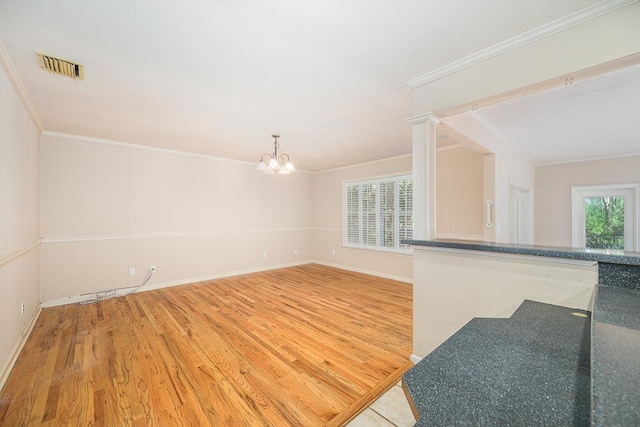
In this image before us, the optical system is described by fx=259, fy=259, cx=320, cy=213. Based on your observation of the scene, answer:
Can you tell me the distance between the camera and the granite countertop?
138 cm

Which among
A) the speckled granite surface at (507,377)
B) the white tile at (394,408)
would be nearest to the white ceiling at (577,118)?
the speckled granite surface at (507,377)

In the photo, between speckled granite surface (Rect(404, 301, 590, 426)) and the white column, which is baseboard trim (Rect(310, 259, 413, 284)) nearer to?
the white column

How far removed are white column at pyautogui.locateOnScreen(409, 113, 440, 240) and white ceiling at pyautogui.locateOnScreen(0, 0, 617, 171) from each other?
446 mm

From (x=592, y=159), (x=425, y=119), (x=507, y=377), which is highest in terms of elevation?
(x=592, y=159)

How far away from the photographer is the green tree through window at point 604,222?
471cm

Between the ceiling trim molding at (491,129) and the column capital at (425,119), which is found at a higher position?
the ceiling trim molding at (491,129)

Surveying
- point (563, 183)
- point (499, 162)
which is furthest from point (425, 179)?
point (563, 183)

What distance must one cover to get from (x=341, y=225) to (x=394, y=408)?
480cm

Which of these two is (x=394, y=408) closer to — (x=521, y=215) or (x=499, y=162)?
(x=499, y=162)

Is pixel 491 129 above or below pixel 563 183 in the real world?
above

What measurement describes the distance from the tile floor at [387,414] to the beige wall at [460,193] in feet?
10.7

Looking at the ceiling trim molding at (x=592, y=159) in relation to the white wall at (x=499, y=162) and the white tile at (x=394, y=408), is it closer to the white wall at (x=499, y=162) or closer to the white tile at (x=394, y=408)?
the white wall at (x=499, y=162)

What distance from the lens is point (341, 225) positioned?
21.1 ft

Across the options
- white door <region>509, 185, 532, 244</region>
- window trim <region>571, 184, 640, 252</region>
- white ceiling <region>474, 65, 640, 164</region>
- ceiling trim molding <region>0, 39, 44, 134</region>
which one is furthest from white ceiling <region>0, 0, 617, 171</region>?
window trim <region>571, 184, 640, 252</region>
